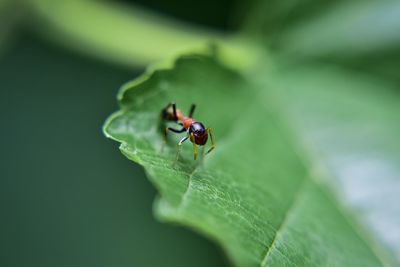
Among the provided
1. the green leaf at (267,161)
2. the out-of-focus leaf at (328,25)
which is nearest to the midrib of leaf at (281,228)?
the green leaf at (267,161)

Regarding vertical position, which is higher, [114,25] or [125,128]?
[114,25]

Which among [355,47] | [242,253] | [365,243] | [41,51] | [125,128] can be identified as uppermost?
[355,47]

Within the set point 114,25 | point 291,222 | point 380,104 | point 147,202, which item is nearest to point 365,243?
point 291,222

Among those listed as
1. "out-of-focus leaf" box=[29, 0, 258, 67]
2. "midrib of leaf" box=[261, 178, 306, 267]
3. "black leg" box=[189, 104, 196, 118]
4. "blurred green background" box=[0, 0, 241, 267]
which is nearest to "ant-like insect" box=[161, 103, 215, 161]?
"black leg" box=[189, 104, 196, 118]

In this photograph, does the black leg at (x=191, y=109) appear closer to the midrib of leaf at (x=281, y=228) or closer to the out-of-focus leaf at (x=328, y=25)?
the midrib of leaf at (x=281, y=228)

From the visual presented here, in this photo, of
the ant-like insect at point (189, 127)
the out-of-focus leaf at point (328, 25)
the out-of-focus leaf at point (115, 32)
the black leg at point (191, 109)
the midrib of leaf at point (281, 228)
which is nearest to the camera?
the midrib of leaf at point (281, 228)

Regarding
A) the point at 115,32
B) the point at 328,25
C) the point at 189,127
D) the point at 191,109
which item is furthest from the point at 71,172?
the point at 328,25

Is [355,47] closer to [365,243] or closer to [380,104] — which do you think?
[380,104]
